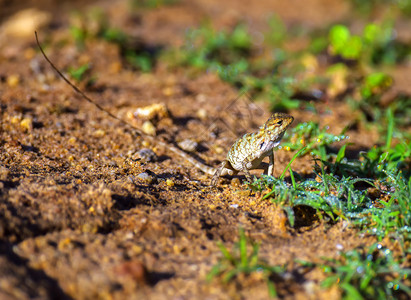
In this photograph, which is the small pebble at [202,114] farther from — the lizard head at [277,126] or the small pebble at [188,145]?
the lizard head at [277,126]

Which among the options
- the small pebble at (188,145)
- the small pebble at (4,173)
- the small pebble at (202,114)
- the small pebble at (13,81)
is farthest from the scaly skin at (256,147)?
the small pebble at (13,81)

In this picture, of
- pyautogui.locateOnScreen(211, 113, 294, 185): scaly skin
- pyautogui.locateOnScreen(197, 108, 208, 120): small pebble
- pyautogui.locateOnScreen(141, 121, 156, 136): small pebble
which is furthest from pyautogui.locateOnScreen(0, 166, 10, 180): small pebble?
pyautogui.locateOnScreen(197, 108, 208, 120): small pebble

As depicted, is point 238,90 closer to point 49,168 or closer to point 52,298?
A: point 49,168

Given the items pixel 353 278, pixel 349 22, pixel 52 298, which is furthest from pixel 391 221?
pixel 349 22

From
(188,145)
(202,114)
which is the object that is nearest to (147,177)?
(188,145)

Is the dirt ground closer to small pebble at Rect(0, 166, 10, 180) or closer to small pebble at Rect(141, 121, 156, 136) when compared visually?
small pebble at Rect(0, 166, 10, 180)

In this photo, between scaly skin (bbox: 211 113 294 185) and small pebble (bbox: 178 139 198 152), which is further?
small pebble (bbox: 178 139 198 152)
